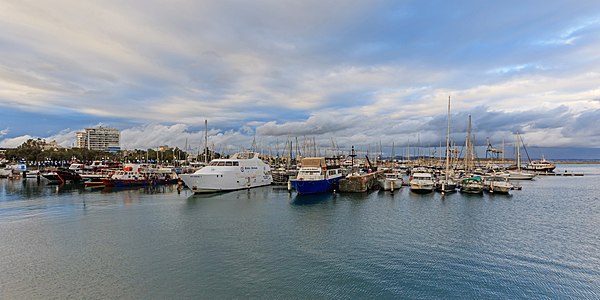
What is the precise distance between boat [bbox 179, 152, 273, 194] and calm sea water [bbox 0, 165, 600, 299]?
1594 cm

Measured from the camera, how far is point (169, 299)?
16.1 meters

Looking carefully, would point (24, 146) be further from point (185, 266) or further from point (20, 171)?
point (185, 266)

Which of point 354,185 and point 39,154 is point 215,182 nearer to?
point 354,185

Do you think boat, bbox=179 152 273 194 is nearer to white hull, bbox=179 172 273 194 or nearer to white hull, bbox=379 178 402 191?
white hull, bbox=179 172 273 194

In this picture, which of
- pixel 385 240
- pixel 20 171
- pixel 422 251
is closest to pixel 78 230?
pixel 385 240

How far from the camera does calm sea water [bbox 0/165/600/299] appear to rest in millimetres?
17328

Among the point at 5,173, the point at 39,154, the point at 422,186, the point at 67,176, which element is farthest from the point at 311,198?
the point at 39,154

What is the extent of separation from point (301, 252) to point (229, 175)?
137 feet

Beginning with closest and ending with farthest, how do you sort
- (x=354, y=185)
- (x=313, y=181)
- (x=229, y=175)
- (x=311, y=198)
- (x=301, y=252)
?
(x=301, y=252)
(x=311, y=198)
(x=313, y=181)
(x=229, y=175)
(x=354, y=185)

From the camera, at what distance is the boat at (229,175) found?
58.7 m

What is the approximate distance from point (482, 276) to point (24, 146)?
6482 inches

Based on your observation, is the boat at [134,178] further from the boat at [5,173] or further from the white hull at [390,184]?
the boat at [5,173]

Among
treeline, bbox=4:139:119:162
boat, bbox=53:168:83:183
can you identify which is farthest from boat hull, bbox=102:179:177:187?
treeline, bbox=4:139:119:162

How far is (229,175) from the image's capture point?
63.0 metres
